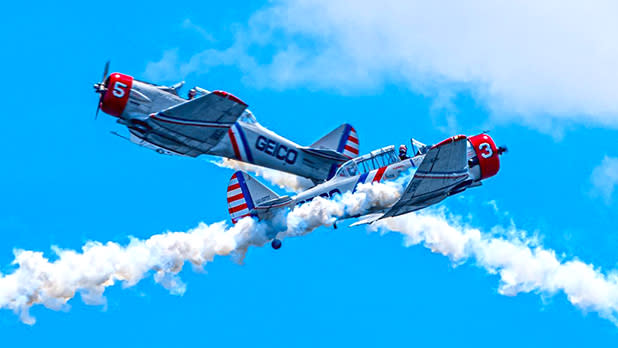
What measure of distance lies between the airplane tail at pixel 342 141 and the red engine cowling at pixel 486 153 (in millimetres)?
6219

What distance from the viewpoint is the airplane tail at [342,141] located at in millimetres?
48062

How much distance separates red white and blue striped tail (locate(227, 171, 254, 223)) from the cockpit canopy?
3.21m

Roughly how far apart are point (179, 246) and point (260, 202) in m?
3.14

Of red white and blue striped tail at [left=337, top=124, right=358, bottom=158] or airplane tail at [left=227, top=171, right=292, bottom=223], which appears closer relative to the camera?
airplane tail at [left=227, top=171, right=292, bottom=223]

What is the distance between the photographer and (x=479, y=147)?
142 feet

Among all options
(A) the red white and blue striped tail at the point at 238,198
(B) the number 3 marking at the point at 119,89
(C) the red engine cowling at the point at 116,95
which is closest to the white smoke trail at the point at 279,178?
(A) the red white and blue striped tail at the point at 238,198

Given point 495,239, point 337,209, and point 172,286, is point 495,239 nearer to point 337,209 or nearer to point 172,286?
point 337,209

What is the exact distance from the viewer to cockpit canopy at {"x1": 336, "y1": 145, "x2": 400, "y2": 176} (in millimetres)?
44125

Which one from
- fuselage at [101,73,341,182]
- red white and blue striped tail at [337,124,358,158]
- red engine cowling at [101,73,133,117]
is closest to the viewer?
red engine cowling at [101,73,133,117]

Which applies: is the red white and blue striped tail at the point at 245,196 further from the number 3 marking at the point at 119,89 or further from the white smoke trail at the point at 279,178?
the number 3 marking at the point at 119,89

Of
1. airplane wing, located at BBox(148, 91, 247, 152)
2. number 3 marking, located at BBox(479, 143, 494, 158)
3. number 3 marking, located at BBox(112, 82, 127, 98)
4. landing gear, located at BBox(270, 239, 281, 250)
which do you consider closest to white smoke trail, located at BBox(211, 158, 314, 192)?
airplane wing, located at BBox(148, 91, 247, 152)

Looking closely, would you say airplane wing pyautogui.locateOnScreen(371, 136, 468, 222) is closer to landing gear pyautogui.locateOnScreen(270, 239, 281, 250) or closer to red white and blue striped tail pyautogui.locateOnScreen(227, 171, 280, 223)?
landing gear pyautogui.locateOnScreen(270, 239, 281, 250)

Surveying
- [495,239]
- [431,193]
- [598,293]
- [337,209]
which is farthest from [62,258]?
[598,293]

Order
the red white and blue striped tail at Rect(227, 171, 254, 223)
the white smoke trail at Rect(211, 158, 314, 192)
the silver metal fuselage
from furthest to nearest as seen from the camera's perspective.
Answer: the white smoke trail at Rect(211, 158, 314, 192) < the red white and blue striped tail at Rect(227, 171, 254, 223) < the silver metal fuselage
